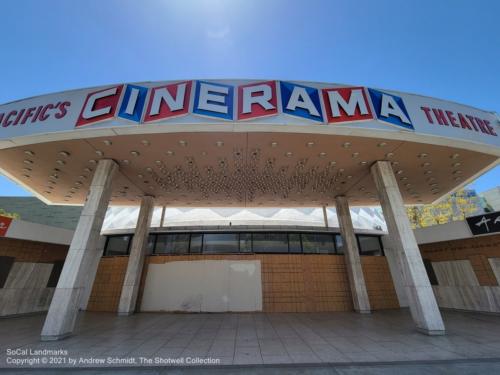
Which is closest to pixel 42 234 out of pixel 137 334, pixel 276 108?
pixel 137 334

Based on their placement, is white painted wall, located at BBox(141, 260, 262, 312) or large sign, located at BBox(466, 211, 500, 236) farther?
white painted wall, located at BBox(141, 260, 262, 312)

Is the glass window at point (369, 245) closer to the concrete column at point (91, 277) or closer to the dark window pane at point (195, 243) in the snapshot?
the dark window pane at point (195, 243)

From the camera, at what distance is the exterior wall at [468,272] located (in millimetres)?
11250

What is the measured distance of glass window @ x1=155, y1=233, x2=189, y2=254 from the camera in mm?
14505

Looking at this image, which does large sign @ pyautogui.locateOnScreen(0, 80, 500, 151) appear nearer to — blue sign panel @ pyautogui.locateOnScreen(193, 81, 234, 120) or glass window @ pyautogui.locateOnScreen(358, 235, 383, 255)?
blue sign panel @ pyautogui.locateOnScreen(193, 81, 234, 120)

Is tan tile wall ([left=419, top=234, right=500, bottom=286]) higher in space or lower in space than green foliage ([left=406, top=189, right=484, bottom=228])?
lower

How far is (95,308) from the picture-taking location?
13398 millimetres

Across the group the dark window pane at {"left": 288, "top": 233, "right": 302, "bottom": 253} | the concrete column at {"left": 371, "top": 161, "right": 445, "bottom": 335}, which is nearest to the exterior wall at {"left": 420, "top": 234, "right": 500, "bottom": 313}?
the concrete column at {"left": 371, "top": 161, "right": 445, "bottom": 335}

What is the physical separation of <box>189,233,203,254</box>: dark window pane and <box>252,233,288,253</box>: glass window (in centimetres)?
360

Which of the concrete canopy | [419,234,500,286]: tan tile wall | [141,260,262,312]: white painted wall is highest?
the concrete canopy

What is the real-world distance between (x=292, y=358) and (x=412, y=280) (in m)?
5.45

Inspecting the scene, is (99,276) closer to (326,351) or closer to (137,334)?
(137,334)

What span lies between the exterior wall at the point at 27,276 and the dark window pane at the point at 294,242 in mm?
15014

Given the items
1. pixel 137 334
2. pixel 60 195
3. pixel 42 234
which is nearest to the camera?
pixel 137 334
